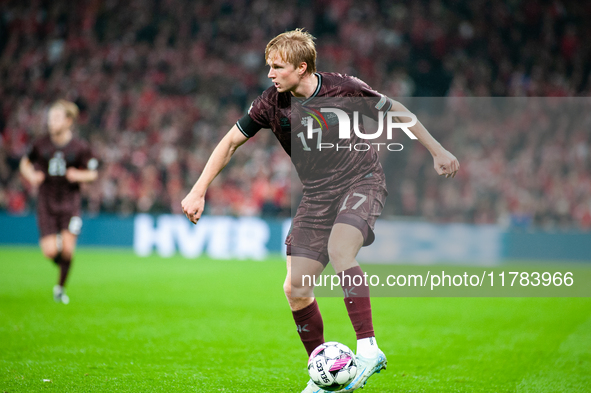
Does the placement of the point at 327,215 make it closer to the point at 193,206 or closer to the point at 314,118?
the point at 314,118

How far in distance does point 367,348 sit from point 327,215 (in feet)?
2.88

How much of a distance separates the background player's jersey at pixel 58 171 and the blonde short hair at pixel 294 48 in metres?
4.92

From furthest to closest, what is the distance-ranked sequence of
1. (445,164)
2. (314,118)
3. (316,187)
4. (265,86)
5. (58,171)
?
(265,86) < (58,171) < (316,187) < (314,118) < (445,164)

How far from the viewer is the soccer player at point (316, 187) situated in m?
3.81

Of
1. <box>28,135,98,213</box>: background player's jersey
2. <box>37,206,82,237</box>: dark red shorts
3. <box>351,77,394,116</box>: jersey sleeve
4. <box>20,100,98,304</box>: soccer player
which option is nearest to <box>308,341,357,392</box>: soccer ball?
<box>351,77,394,116</box>: jersey sleeve

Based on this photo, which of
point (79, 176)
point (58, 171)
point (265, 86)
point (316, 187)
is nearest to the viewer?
point (316, 187)

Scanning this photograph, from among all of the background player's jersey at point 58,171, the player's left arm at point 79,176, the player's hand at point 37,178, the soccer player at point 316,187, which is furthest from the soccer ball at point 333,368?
the player's hand at point 37,178

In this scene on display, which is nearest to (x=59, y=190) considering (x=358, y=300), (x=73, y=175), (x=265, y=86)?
(x=73, y=175)

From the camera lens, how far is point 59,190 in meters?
7.99

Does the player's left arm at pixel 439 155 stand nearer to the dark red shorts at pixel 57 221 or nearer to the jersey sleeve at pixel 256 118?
the jersey sleeve at pixel 256 118

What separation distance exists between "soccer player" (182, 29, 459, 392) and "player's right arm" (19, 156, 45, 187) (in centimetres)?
458

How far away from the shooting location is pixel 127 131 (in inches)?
704

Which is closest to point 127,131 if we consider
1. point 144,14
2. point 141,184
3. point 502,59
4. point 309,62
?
point 141,184

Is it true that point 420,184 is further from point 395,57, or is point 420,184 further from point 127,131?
point 127,131
